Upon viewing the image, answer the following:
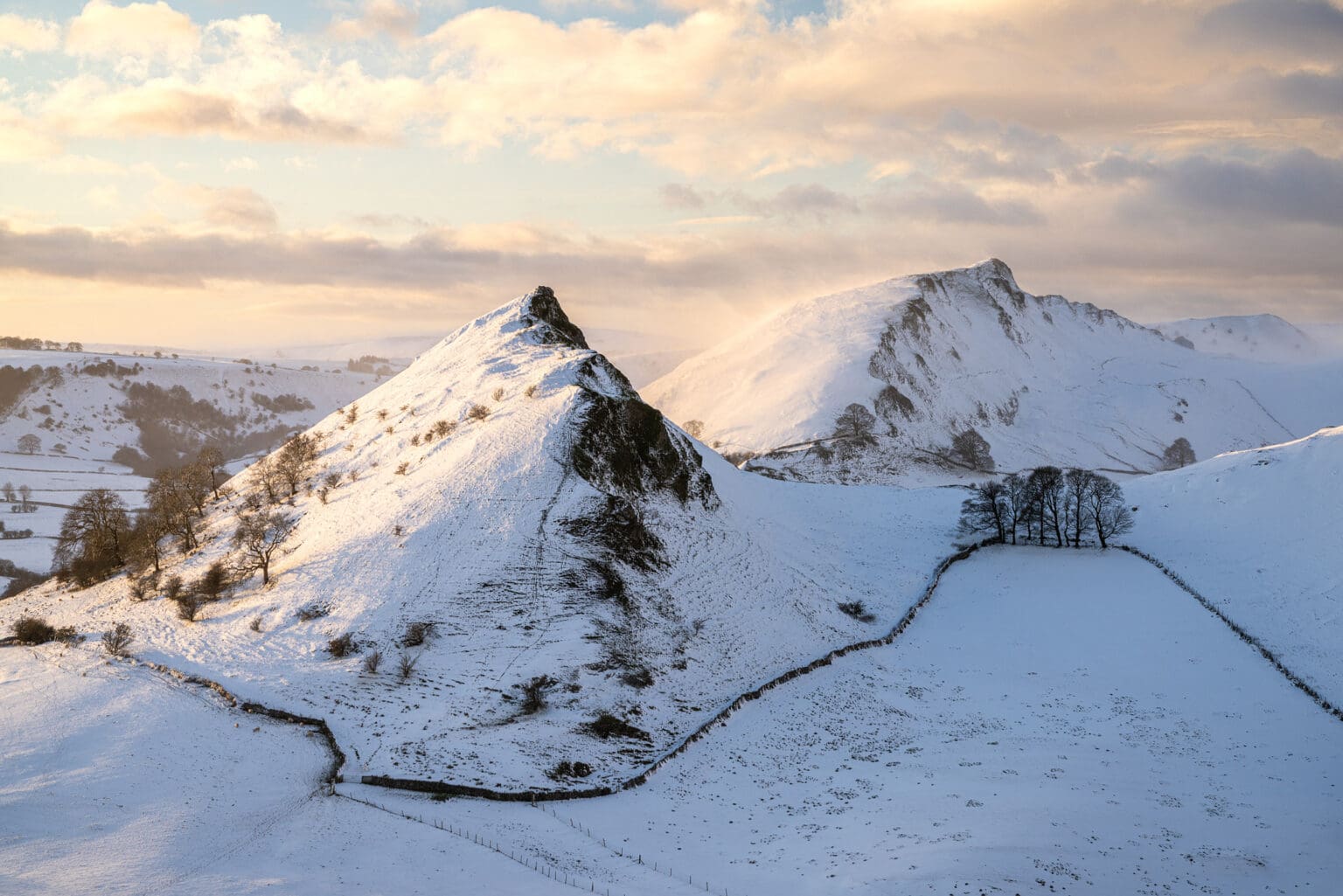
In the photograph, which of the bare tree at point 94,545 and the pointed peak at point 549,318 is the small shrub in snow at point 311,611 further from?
the pointed peak at point 549,318

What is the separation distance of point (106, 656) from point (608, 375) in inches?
1634

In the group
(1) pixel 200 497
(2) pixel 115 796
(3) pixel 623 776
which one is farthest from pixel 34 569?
(3) pixel 623 776

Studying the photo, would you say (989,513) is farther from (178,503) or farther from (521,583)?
(178,503)

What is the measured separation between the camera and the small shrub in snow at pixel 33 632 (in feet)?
180

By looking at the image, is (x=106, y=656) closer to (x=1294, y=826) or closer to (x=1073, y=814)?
(x=1073, y=814)

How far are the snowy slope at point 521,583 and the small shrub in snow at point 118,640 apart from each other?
104 cm

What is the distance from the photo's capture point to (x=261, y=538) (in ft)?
202

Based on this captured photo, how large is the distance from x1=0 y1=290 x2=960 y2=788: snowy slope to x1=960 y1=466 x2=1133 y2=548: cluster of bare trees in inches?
258

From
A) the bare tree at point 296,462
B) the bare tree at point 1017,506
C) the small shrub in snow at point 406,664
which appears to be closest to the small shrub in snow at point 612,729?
the small shrub in snow at point 406,664

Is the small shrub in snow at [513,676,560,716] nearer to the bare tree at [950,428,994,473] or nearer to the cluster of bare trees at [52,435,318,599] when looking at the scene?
the cluster of bare trees at [52,435,318,599]

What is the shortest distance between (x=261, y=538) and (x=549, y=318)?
36.6 metres

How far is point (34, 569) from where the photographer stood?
327ft

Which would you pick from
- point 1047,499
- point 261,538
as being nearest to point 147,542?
point 261,538

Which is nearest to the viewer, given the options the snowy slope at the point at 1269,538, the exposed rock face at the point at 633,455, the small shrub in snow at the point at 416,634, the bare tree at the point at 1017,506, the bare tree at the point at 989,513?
the small shrub in snow at the point at 416,634
